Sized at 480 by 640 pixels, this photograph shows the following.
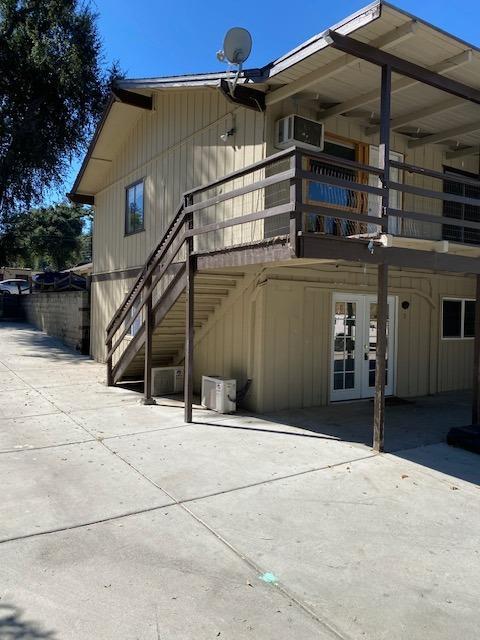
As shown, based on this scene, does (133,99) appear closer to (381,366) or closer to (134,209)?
(134,209)

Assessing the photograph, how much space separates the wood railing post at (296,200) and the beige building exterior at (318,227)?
2.2 inches

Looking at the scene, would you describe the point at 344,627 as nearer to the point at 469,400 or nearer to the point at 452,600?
the point at 452,600

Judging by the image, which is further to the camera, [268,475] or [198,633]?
[268,475]

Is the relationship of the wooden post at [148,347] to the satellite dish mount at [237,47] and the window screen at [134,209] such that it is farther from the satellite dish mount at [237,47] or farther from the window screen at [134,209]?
the satellite dish mount at [237,47]

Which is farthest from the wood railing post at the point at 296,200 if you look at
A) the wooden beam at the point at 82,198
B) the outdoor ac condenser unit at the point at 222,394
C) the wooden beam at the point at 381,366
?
the wooden beam at the point at 82,198

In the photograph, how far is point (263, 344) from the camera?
306 inches

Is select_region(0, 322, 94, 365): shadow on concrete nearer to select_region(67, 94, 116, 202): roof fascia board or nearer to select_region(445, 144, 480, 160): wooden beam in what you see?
select_region(67, 94, 116, 202): roof fascia board

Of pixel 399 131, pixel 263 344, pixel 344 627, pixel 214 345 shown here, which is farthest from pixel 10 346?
pixel 344 627

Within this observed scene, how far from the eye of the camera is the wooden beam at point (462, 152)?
9.34m

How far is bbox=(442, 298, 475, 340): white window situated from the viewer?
1063 centimetres

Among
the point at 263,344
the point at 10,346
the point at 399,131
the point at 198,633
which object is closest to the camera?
the point at 198,633

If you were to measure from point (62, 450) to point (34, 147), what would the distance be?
14966 mm

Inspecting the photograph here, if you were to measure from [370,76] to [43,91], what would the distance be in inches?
617

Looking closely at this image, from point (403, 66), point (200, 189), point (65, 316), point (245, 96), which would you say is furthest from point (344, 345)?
point (65, 316)
